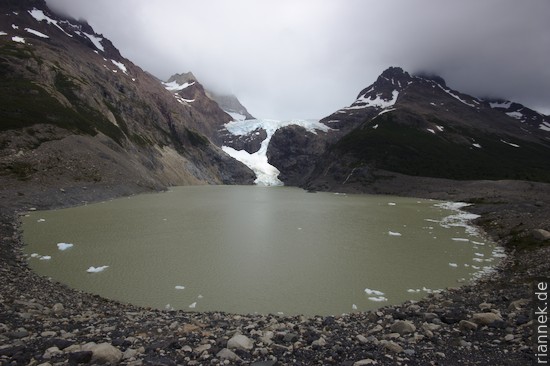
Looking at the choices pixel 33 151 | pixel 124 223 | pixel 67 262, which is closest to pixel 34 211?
pixel 124 223

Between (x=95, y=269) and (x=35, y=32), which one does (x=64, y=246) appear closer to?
(x=95, y=269)

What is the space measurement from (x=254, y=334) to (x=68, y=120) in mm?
93994

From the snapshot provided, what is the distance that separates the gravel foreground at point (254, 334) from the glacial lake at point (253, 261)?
2.38 m

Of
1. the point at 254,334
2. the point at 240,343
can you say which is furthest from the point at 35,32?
the point at 240,343

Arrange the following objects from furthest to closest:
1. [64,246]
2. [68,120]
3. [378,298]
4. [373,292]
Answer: [68,120], [64,246], [373,292], [378,298]

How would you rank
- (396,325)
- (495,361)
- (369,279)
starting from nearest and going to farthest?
(495,361) → (396,325) → (369,279)

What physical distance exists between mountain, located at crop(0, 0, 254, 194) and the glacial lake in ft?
87.4

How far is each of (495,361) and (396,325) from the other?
9.72 feet

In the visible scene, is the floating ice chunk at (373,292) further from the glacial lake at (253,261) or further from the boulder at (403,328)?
the boulder at (403,328)

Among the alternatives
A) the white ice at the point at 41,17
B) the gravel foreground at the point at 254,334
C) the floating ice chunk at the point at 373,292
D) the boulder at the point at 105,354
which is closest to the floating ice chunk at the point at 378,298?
the floating ice chunk at the point at 373,292

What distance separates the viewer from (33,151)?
63.4 meters

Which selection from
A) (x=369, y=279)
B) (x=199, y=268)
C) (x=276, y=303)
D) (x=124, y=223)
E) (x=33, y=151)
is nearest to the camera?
(x=276, y=303)

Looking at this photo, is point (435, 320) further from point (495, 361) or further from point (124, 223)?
point (124, 223)

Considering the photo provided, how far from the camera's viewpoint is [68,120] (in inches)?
3393
